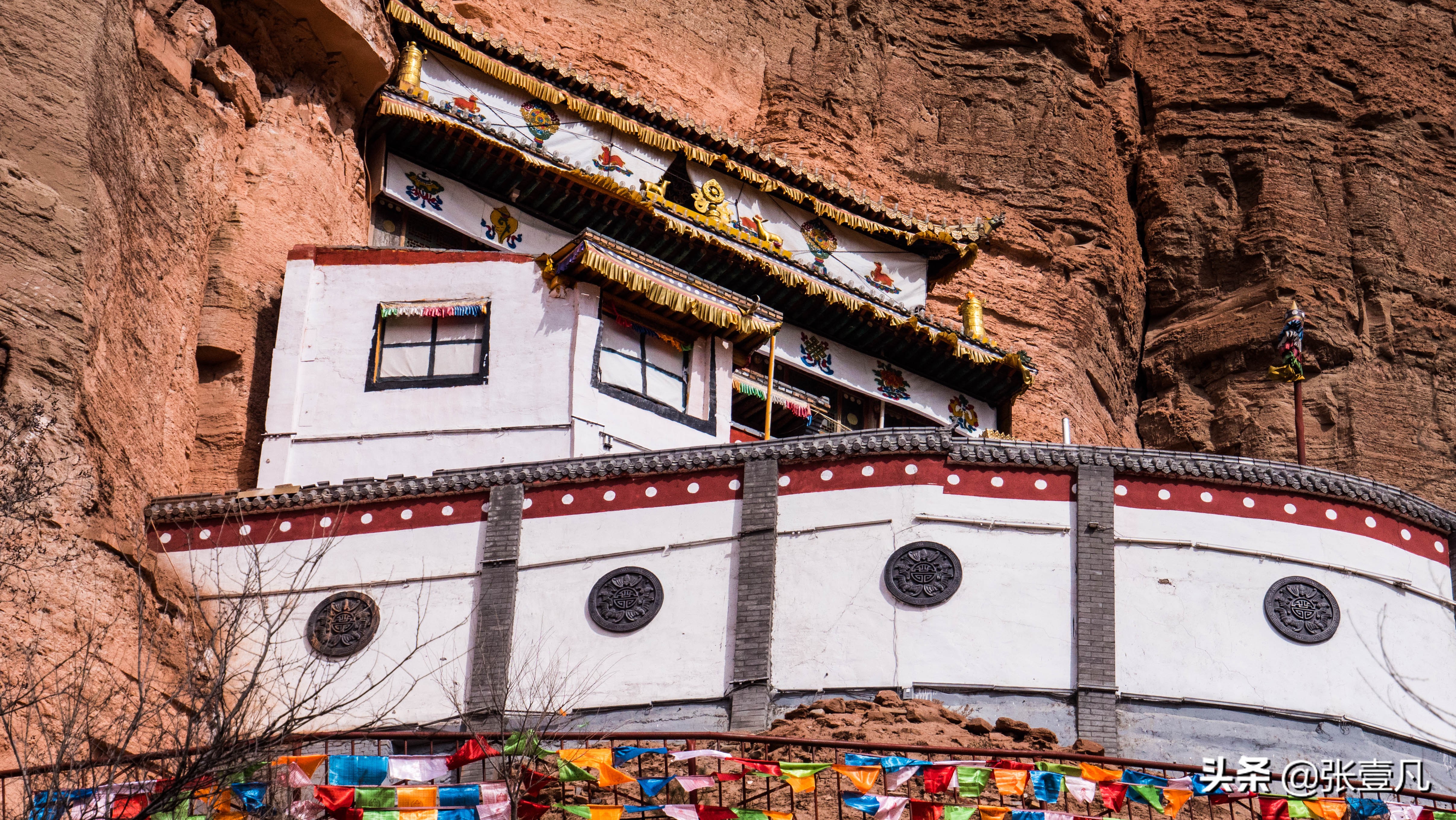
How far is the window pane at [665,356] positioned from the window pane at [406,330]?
3280 millimetres

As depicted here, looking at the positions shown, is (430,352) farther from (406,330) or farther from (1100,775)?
(1100,775)

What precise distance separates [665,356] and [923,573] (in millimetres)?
7059

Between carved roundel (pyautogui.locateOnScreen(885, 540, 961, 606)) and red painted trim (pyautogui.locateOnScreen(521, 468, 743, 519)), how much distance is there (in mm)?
2242

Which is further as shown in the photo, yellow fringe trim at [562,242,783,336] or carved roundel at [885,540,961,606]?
yellow fringe trim at [562,242,783,336]

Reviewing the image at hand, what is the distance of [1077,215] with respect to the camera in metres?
41.1

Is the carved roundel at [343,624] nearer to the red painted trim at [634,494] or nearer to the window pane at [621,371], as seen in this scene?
the red painted trim at [634,494]

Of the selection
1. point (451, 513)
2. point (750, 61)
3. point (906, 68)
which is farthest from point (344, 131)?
point (906, 68)

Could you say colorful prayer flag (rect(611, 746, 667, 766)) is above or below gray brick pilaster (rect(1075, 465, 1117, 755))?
below

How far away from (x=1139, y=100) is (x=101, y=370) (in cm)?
2949

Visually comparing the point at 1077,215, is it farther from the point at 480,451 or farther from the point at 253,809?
the point at 253,809

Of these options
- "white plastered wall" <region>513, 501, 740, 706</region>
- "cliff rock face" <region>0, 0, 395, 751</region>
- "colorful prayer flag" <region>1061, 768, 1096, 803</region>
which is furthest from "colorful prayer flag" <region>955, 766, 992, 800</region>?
"cliff rock face" <region>0, 0, 395, 751</region>

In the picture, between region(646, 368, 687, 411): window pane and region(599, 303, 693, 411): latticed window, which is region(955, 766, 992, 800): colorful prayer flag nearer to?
region(599, 303, 693, 411): latticed window

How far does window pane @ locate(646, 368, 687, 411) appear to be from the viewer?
26688 mm

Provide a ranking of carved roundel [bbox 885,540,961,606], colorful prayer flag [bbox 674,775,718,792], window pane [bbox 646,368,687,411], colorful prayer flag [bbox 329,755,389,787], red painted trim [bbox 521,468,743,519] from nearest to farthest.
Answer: colorful prayer flag [bbox 329,755,389,787] < colorful prayer flag [bbox 674,775,718,792] < carved roundel [bbox 885,540,961,606] < red painted trim [bbox 521,468,743,519] < window pane [bbox 646,368,687,411]
